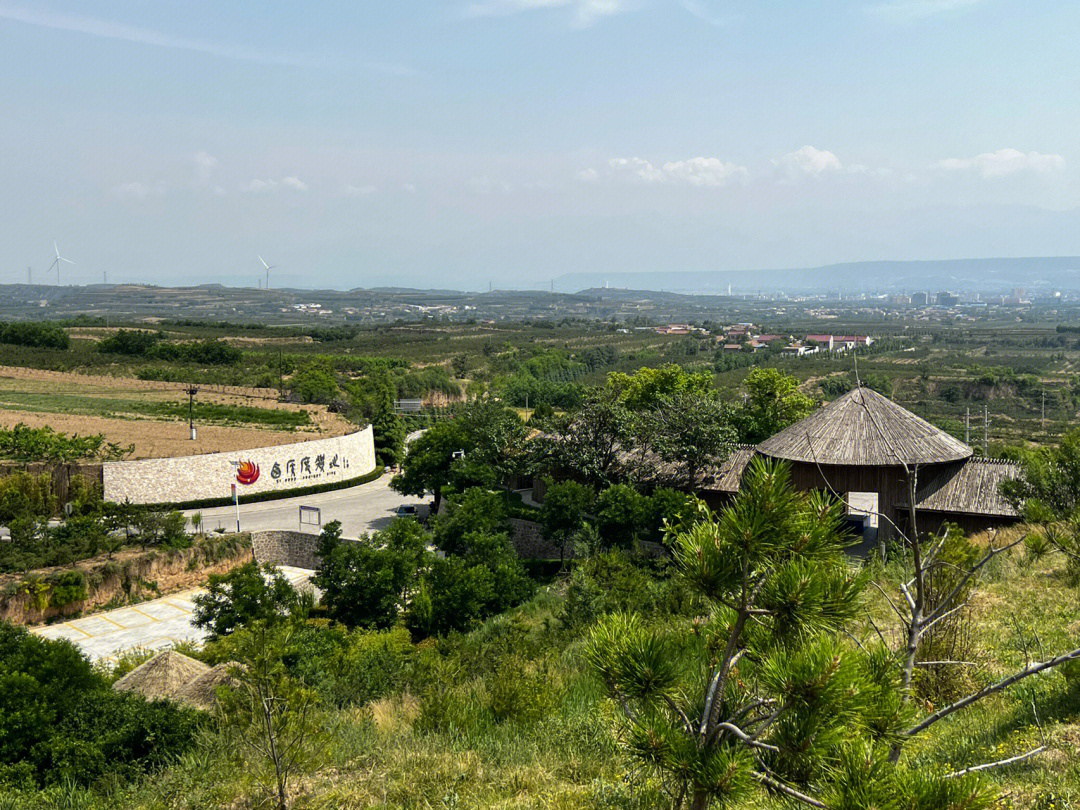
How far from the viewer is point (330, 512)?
32.1 metres

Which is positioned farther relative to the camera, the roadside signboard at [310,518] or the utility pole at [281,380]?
the utility pole at [281,380]

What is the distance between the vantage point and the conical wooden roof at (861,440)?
66.0ft

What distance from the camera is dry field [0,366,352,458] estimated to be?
36.8m

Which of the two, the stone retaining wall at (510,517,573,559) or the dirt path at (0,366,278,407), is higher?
the dirt path at (0,366,278,407)

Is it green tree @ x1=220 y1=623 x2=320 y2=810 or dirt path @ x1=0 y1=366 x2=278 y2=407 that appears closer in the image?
green tree @ x1=220 y1=623 x2=320 y2=810

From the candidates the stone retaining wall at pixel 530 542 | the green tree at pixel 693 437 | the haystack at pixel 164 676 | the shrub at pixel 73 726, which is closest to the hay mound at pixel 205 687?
the haystack at pixel 164 676

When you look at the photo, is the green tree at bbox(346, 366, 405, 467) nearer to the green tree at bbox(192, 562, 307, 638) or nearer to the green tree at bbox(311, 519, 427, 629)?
the green tree at bbox(311, 519, 427, 629)

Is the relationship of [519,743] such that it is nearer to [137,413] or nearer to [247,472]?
[247,472]

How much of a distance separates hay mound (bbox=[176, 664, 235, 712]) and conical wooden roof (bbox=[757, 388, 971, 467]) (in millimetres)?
13596

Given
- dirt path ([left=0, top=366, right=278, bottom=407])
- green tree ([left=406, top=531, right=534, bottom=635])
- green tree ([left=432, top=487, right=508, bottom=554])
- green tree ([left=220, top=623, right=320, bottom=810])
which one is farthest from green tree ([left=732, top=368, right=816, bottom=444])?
dirt path ([left=0, top=366, right=278, bottom=407])

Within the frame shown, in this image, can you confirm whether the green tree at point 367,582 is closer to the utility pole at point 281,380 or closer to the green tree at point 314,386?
the green tree at point 314,386

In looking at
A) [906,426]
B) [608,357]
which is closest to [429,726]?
[906,426]

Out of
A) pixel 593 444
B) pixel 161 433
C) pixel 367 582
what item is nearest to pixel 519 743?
pixel 367 582

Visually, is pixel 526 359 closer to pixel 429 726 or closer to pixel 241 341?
pixel 241 341
